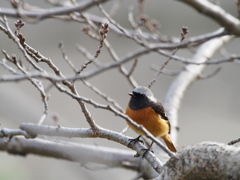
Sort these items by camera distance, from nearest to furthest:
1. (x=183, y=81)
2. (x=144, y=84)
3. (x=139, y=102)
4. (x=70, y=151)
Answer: (x=139, y=102), (x=70, y=151), (x=183, y=81), (x=144, y=84)

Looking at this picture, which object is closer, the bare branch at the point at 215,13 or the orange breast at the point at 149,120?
the bare branch at the point at 215,13

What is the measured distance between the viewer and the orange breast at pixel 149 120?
14.9 feet

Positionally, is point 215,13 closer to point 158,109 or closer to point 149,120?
point 149,120

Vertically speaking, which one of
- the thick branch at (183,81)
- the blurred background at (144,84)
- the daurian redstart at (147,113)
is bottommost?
the daurian redstart at (147,113)

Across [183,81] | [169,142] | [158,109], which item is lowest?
[169,142]

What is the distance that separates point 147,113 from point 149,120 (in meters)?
0.09

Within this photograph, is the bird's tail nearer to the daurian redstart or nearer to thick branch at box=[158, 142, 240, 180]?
the daurian redstart

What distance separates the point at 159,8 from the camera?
12.5 m

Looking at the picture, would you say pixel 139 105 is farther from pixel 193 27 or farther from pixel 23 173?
pixel 193 27

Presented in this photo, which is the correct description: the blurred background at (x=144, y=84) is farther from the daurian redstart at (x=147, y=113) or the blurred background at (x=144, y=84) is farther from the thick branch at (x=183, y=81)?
the daurian redstart at (x=147, y=113)

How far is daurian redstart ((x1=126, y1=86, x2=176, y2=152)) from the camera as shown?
455 centimetres

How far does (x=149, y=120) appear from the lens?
457 centimetres

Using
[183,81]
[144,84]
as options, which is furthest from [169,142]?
[144,84]

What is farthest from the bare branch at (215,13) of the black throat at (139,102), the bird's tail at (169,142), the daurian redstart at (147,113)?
the bird's tail at (169,142)
